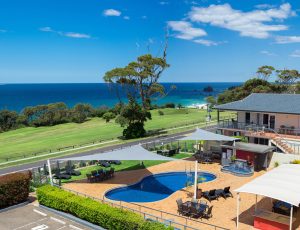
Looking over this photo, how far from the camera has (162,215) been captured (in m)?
19.0

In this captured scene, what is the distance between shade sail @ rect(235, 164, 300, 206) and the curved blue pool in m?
7.72

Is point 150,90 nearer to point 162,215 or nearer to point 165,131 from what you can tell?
point 165,131

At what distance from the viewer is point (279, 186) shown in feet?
54.8

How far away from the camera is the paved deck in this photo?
18328 mm

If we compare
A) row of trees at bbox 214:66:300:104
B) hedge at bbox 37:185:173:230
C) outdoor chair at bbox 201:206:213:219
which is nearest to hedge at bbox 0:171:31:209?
hedge at bbox 37:185:173:230

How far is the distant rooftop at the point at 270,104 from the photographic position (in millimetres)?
33344

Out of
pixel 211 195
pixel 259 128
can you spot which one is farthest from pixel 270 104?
pixel 211 195

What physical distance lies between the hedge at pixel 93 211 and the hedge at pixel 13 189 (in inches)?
61.7

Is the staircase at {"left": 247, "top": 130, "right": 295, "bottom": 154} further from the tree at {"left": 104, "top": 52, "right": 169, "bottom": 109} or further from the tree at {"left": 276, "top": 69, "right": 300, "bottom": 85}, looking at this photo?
the tree at {"left": 276, "top": 69, "right": 300, "bottom": 85}

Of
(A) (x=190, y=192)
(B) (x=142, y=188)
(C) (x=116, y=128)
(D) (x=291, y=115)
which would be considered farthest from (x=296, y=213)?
(C) (x=116, y=128)

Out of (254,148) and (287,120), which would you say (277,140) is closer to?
(287,120)

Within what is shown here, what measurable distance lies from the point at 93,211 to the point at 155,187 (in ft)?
Result: 28.2

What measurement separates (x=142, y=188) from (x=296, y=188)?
12.4m

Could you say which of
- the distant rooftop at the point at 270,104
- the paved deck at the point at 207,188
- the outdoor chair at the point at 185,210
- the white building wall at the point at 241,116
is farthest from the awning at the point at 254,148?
the outdoor chair at the point at 185,210
